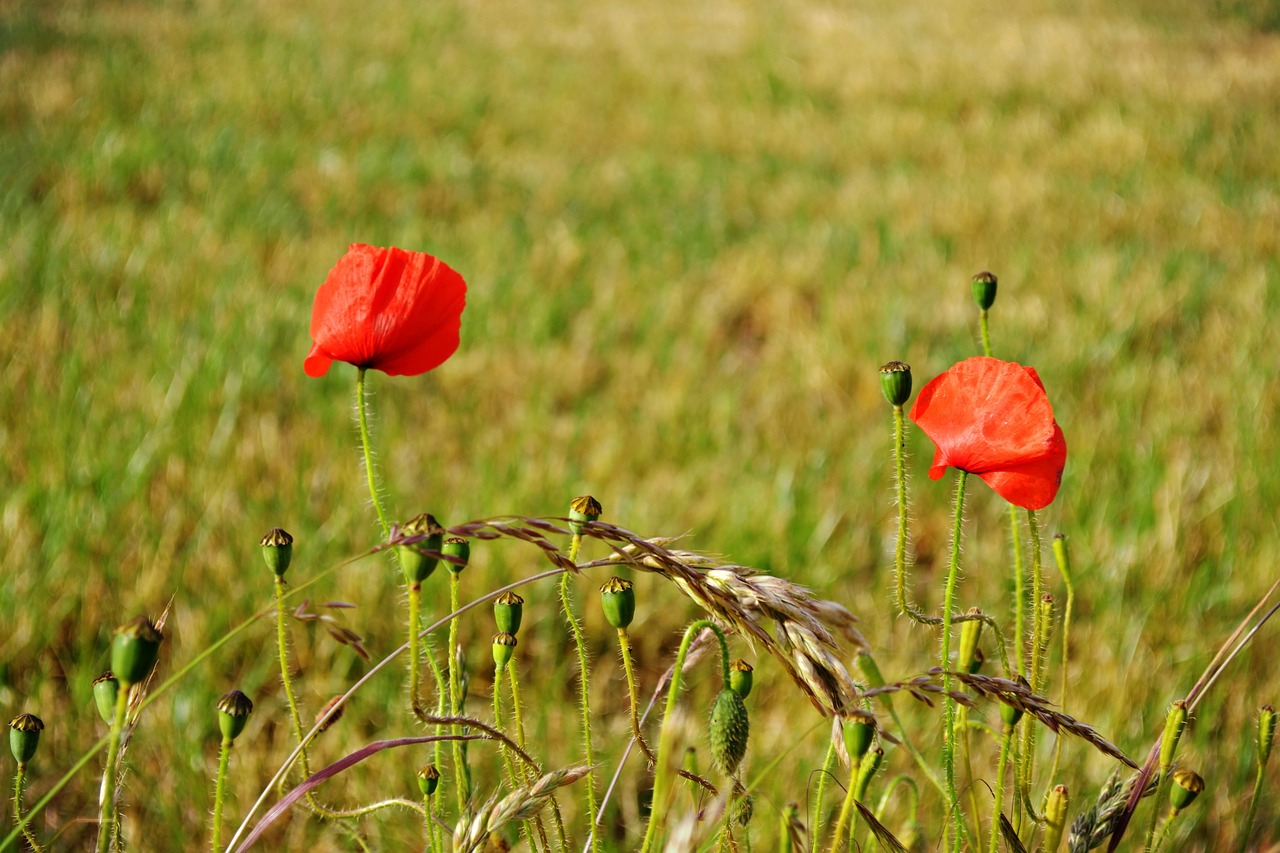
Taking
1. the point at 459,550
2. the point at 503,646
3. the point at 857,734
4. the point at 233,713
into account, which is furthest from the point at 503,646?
the point at 857,734

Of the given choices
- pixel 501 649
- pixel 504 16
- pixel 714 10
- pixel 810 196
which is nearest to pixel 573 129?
pixel 810 196

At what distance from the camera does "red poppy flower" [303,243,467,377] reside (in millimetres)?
982

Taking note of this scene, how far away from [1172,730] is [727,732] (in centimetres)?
39

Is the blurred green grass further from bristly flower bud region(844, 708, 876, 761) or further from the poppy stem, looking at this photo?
bristly flower bud region(844, 708, 876, 761)

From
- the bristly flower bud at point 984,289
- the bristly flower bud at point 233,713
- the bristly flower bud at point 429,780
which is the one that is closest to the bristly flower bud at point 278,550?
the bristly flower bud at point 233,713

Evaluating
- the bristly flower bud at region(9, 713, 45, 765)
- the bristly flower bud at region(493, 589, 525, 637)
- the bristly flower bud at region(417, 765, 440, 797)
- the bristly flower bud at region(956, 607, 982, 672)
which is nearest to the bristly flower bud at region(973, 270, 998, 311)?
the bristly flower bud at region(956, 607, 982, 672)

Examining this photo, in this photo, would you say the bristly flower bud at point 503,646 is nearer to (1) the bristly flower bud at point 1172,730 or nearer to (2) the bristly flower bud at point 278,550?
(2) the bristly flower bud at point 278,550

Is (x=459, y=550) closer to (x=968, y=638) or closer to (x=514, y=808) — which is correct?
(x=514, y=808)

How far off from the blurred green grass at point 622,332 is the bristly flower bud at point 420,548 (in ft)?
3.41

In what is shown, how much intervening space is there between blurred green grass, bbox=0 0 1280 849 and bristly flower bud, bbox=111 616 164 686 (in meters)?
1.03

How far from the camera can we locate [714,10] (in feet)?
31.1

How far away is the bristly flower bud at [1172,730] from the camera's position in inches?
37.4

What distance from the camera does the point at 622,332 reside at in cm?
341

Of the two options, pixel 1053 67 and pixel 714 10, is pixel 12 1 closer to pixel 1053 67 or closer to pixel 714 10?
pixel 714 10
